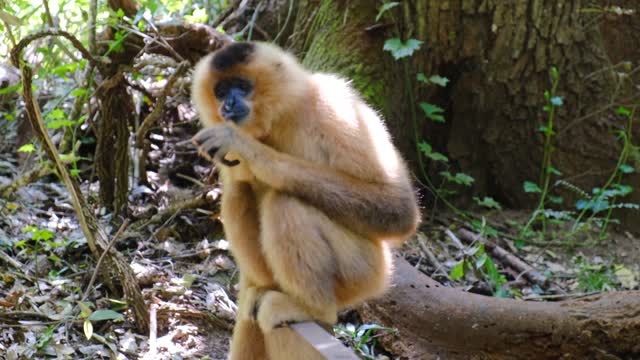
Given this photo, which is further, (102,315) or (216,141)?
(102,315)

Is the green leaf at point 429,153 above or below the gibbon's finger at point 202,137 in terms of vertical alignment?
below

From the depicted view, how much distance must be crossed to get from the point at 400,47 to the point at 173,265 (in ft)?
7.73

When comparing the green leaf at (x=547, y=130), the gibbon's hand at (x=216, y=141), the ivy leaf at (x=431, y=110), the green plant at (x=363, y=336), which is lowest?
the green plant at (x=363, y=336)

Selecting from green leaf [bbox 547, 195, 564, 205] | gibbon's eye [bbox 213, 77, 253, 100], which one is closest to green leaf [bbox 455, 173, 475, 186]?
green leaf [bbox 547, 195, 564, 205]

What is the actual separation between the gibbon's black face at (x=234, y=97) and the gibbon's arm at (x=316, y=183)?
0.39 feet

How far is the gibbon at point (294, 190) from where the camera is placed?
3.36 m

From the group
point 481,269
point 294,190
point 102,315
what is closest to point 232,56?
point 294,190

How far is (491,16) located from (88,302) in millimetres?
3957

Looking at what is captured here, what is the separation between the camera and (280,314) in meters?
3.38

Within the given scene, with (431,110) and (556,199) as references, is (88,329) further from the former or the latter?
(556,199)

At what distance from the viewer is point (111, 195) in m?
5.89

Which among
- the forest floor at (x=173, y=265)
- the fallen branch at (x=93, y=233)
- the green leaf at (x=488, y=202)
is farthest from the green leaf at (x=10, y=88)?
the green leaf at (x=488, y=202)

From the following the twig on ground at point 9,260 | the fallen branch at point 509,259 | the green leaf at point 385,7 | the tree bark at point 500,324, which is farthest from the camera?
the green leaf at point 385,7

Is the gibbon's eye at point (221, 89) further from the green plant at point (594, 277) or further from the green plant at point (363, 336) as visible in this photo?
the green plant at point (594, 277)
